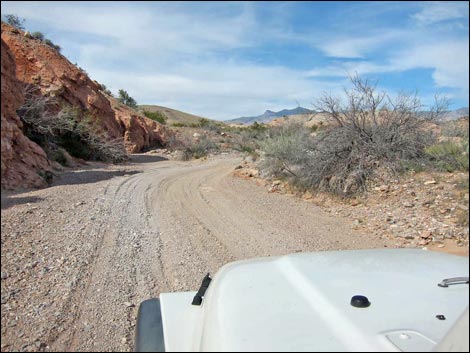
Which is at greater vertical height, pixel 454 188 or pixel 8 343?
pixel 454 188

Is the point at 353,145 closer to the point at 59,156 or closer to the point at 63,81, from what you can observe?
the point at 59,156

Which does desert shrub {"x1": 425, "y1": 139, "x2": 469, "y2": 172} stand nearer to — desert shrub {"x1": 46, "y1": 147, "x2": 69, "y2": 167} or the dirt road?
the dirt road

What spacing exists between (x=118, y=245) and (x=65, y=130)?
1257 cm

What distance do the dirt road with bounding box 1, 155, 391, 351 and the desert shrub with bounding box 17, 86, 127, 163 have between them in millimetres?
4279

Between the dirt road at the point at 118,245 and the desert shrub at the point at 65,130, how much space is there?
4.28 meters

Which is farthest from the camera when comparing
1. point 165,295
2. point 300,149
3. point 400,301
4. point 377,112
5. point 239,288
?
point 300,149

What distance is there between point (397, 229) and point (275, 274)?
3.74 metres

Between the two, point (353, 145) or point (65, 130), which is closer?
point (353, 145)

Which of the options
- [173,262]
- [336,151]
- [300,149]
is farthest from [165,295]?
[300,149]

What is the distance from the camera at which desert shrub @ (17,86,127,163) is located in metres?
14.0

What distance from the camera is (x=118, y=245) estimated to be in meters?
5.25

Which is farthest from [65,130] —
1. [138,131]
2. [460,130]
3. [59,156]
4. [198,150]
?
[460,130]

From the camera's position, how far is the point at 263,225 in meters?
7.20

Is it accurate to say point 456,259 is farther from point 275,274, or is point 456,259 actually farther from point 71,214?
point 71,214
